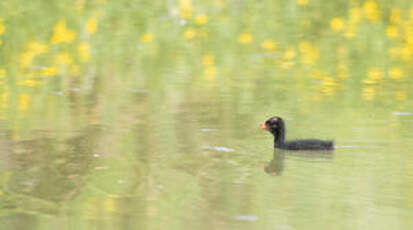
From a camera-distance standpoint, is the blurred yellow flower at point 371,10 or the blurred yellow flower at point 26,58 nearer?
the blurred yellow flower at point 26,58

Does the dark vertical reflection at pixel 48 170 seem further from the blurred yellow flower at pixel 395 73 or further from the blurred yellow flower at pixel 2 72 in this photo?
the blurred yellow flower at pixel 395 73

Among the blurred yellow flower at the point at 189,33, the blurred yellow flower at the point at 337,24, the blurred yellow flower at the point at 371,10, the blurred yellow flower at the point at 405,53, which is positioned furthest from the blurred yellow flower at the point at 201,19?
the blurred yellow flower at the point at 405,53

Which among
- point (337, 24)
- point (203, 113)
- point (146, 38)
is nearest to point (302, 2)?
point (337, 24)

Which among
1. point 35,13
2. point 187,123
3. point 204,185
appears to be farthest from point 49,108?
point 35,13

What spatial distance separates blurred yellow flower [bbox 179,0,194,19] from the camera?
18.9m

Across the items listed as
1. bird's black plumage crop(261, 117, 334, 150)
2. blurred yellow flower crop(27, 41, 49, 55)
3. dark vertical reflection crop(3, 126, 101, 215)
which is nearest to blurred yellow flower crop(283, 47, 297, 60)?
blurred yellow flower crop(27, 41, 49, 55)

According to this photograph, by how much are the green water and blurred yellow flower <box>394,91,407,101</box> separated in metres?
0.03

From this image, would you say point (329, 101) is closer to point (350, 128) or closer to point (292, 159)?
point (350, 128)

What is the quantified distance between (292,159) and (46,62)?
6.13 m

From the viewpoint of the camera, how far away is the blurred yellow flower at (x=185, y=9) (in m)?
18.9

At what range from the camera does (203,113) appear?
12367 millimetres

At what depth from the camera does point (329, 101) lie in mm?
12938

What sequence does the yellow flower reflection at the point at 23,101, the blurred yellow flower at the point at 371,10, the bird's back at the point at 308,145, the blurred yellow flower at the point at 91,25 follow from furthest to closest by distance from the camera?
the blurred yellow flower at the point at 371,10, the blurred yellow flower at the point at 91,25, the yellow flower reflection at the point at 23,101, the bird's back at the point at 308,145

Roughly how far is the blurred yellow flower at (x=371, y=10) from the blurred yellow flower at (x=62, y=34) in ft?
16.3
